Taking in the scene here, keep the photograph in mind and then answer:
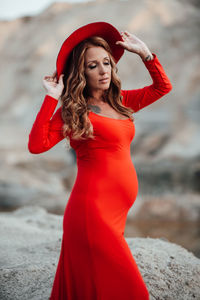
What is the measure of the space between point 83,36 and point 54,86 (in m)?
0.38

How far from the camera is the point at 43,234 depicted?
493 centimetres

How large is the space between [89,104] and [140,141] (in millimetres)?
14571

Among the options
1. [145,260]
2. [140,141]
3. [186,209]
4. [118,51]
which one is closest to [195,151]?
[140,141]

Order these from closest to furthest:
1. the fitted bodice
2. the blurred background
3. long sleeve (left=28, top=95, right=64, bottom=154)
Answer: long sleeve (left=28, top=95, right=64, bottom=154)
the fitted bodice
the blurred background

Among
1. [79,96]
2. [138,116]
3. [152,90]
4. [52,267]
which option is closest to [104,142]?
[79,96]

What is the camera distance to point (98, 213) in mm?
2049

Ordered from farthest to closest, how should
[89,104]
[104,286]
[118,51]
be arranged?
[118,51]
[89,104]
[104,286]

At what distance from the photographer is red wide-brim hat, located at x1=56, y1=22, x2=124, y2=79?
7.16 ft

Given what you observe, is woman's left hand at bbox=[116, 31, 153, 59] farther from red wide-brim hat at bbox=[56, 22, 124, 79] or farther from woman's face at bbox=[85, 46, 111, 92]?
woman's face at bbox=[85, 46, 111, 92]

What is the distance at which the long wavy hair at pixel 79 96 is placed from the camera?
6.84 feet

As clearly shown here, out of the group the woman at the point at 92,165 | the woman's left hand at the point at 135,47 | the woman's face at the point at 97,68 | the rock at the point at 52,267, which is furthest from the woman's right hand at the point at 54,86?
the rock at the point at 52,267

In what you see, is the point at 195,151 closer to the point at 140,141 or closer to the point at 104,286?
the point at 140,141

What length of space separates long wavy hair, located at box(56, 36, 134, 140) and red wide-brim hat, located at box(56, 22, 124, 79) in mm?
36

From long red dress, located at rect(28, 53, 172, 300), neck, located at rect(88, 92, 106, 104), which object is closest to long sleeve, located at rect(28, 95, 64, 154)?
long red dress, located at rect(28, 53, 172, 300)
